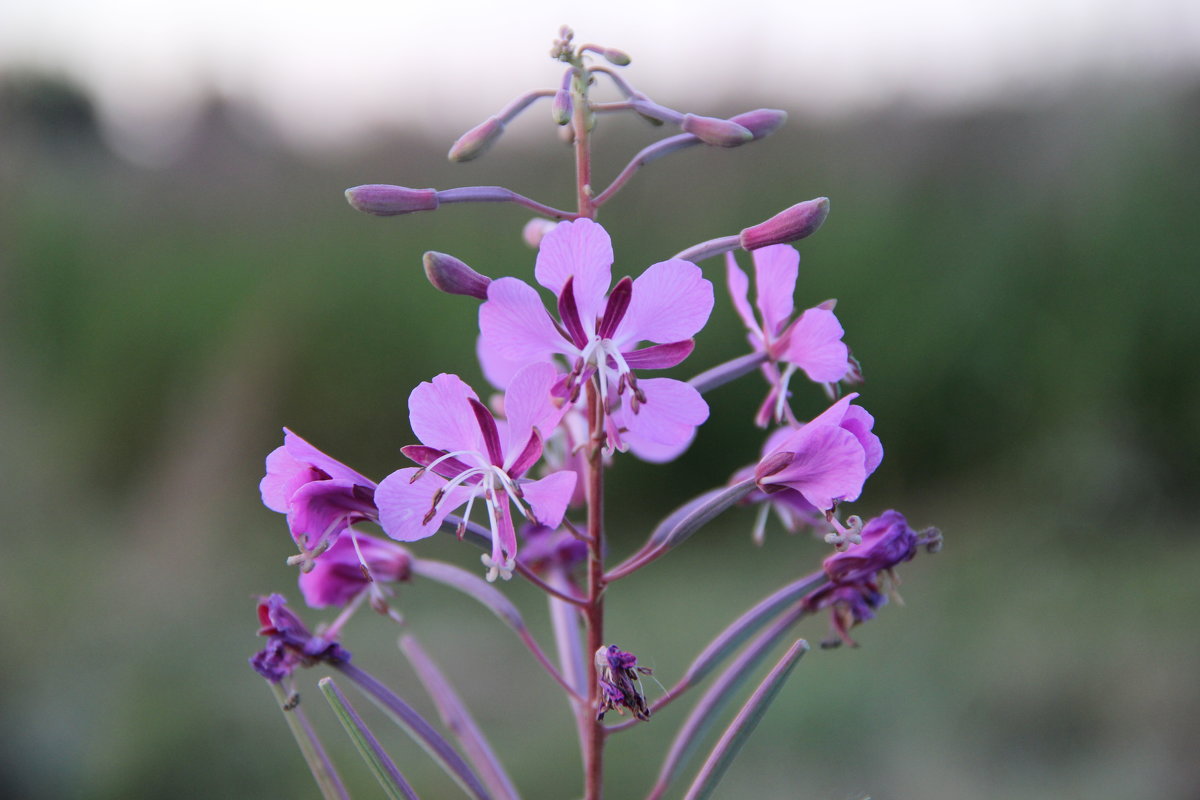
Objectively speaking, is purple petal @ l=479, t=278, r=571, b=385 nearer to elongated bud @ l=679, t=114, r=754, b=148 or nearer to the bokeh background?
elongated bud @ l=679, t=114, r=754, b=148

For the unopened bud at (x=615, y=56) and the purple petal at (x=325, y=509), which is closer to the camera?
the purple petal at (x=325, y=509)

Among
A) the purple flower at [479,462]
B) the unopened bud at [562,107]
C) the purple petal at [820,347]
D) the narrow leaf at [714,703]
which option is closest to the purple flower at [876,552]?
the narrow leaf at [714,703]

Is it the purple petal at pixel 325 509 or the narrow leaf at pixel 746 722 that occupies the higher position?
the purple petal at pixel 325 509

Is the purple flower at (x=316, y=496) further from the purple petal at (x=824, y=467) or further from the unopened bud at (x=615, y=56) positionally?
the unopened bud at (x=615, y=56)

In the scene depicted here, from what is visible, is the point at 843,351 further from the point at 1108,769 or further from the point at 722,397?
the point at 722,397

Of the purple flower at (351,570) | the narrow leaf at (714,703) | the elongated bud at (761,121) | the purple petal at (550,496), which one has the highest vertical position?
the elongated bud at (761,121)

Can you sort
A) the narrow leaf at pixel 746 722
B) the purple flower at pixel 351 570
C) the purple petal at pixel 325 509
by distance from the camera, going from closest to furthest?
the purple petal at pixel 325 509 → the narrow leaf at pixel 746 722 → the purple flower at pixel 351 570

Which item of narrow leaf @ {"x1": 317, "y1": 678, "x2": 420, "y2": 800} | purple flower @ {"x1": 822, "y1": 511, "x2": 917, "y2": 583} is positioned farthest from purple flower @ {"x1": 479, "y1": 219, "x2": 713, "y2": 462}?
narrow leaf @ {"x1": 317, "y1": 678, "x2": 420, "y2": 800}

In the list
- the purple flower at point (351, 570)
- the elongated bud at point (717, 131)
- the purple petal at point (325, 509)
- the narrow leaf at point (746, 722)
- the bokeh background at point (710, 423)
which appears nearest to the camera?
the purple petal at point (325, 509)

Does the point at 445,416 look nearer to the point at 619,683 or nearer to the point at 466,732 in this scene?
the point at 619,683
